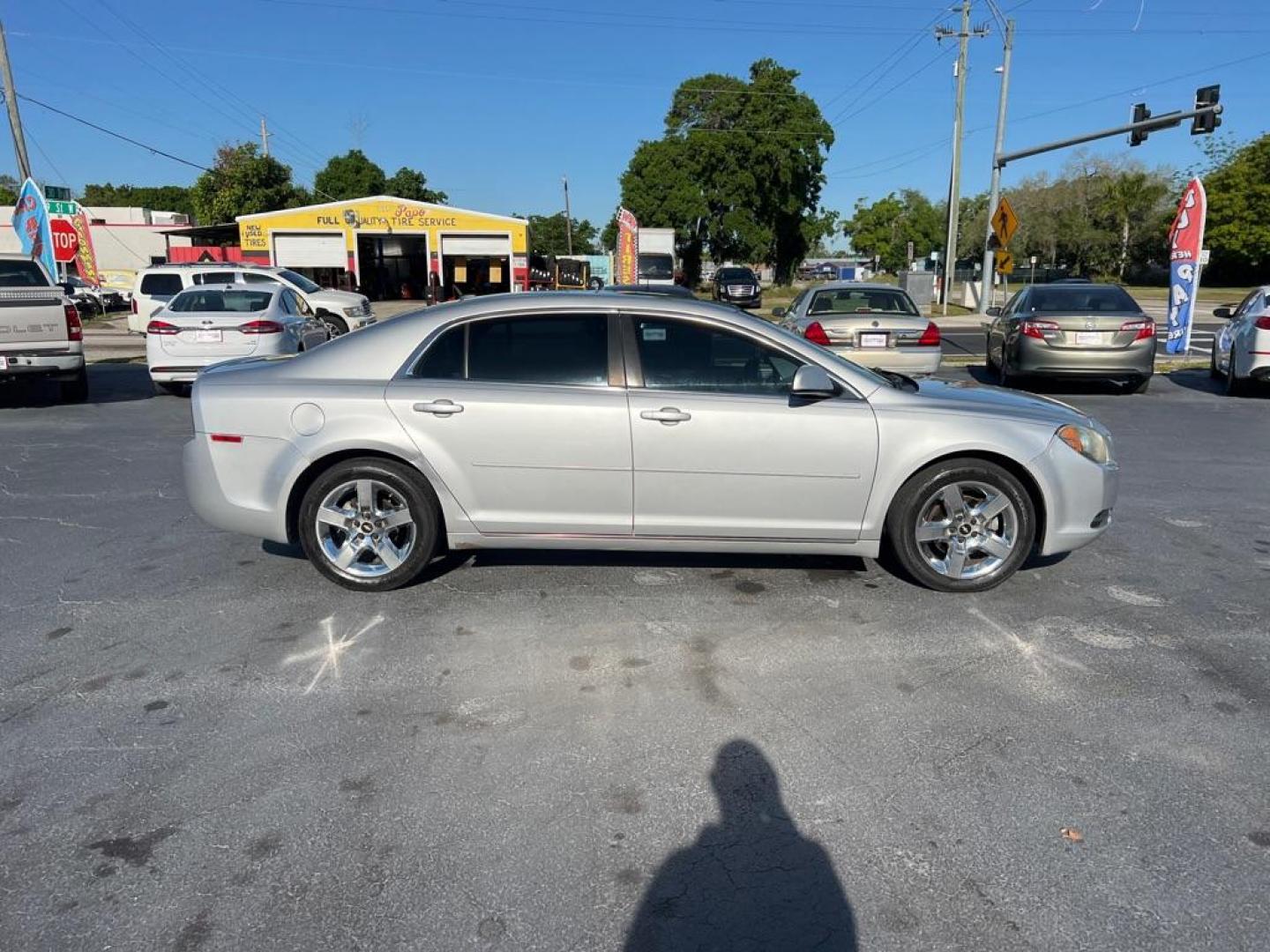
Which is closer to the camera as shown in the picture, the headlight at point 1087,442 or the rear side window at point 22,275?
the headlight at point 1087,442

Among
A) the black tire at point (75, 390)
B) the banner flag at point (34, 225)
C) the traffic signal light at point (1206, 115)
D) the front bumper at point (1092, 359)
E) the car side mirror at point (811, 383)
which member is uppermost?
the traffic signal light at point (1206, 115)

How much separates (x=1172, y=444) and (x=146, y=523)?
935cm

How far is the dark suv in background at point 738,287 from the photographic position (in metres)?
37.8

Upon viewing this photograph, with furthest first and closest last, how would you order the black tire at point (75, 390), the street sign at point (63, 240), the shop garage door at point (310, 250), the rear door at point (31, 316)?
the shop garage door at point (310, 250) < the street sign at point (63, 240) < the black tire at point (75, 390) < the rear door at point (31, 316)

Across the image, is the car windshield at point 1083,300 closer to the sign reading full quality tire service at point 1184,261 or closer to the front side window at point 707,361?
the sign reading full quality tire service at point 1184,261

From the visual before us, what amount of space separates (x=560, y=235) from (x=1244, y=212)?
296ft

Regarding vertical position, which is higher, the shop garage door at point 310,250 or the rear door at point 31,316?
the shop garage door at point 310,250

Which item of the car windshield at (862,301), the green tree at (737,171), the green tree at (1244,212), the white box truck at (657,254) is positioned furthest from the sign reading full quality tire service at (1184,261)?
the green tree at (1244,212)

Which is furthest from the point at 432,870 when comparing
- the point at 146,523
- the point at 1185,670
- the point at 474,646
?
the point at 146,523

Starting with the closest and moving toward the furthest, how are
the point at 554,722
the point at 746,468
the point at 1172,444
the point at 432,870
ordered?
1. the point at 432,870
2. the point at 554,722
3. the point at 746,468
4. the point at 1172,444

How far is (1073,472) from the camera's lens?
4.84m

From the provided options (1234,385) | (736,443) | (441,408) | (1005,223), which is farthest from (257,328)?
(1005,223)

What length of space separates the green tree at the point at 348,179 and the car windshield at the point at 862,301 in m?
64.5

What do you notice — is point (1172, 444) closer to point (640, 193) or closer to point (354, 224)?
point (354, 224)
